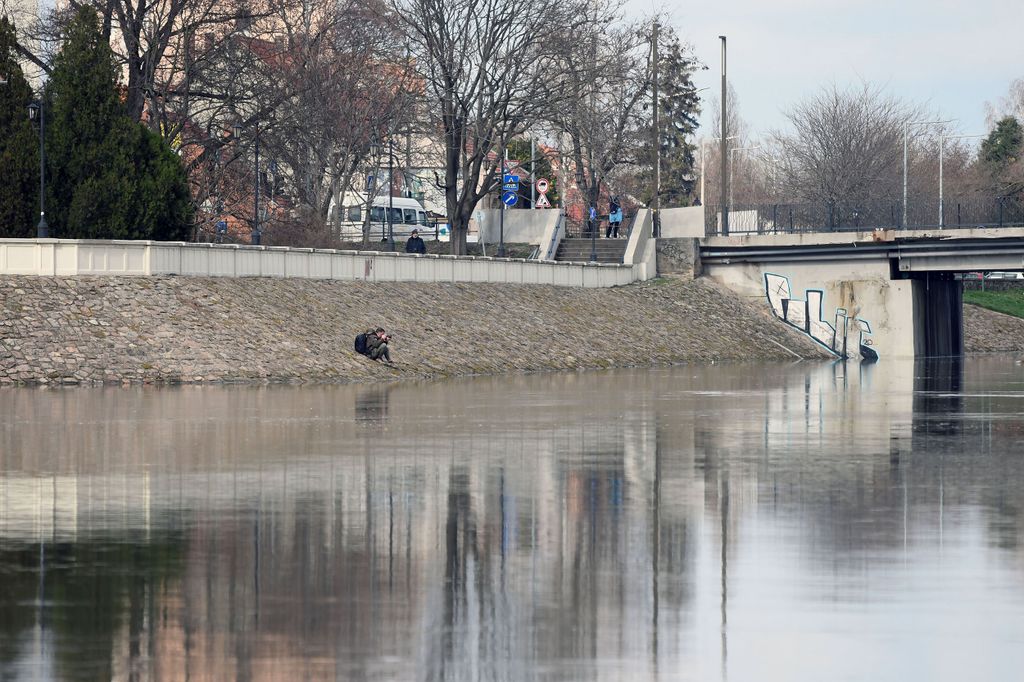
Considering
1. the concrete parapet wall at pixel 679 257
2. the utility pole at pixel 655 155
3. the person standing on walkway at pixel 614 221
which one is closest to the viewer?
the utility pole at pixel 655 155

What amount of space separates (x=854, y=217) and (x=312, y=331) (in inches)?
1259

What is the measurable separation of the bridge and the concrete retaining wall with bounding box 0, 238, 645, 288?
22.9ft

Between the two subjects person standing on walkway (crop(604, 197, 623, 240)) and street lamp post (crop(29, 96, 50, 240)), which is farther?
person standing on walkway (crop(604, 197, 623, 240))

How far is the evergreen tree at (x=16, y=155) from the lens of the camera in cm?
5044

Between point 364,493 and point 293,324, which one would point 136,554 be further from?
point 293,324

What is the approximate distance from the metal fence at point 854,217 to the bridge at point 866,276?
1.29 metres

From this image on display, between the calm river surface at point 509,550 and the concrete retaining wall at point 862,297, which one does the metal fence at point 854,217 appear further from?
the calm river surface at point 509,550

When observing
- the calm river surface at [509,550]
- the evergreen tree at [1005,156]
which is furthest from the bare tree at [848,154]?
the calm river surface at [509,550]

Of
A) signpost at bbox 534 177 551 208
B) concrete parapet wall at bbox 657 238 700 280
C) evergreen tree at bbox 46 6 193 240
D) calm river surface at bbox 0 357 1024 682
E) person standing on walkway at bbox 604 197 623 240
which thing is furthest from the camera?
person standing on walkway at bbox 604 197 623 240

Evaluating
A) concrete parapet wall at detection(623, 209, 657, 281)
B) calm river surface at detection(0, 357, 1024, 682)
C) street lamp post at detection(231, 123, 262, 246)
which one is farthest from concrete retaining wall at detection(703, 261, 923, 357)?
calm river surface at detection(0, 357, 1024, 682)

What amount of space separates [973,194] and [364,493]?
108m

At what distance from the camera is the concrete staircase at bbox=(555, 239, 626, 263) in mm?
73500

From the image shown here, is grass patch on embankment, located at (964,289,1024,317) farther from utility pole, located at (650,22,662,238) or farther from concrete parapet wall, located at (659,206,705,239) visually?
utility pole, located at (650,22,662,238)

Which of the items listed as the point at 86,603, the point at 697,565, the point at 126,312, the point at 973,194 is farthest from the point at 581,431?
the point at 973,194
